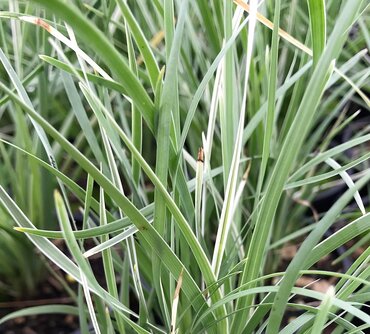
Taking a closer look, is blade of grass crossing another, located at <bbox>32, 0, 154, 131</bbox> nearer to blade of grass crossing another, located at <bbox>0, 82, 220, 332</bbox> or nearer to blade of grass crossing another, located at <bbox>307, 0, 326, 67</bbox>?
blade of grass crossing another, located at <bbox>0, 82, 220, 332</bbox>

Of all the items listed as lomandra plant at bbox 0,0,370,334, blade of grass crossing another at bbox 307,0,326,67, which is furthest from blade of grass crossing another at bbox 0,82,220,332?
blade of grass crossing another at bbox 307,0,326,67

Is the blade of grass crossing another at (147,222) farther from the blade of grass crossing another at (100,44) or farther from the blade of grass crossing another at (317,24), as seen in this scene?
the blade of grass crossing another at (317,24)

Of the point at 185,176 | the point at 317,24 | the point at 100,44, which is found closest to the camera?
the point at 100,44

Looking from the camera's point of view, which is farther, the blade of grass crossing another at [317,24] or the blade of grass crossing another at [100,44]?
the blade of grass crossing another at [317,24]

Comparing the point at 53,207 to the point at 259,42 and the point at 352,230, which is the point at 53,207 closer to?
the point at 259,42

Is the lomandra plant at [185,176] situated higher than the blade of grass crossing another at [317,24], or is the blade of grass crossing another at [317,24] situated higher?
the blade of grass crossing another at [317,24]

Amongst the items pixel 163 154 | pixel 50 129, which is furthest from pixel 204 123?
pixel 50 129

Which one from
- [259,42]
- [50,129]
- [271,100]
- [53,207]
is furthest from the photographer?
[53,207]

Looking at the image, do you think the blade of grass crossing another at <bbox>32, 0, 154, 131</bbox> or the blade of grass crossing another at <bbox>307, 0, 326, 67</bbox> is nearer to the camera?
the blade of grass crossing another at <bbox>32, 0, 154, 131</bbox>

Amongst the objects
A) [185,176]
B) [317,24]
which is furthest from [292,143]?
[185,176]

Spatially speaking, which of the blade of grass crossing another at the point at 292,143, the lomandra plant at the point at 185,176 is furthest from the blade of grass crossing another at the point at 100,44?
the blade of grass crossing another at the point at 292,143

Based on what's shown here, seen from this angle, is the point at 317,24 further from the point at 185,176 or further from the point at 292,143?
the point at 185,176
